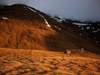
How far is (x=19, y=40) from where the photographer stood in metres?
11.3

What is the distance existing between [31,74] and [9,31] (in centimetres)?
1207

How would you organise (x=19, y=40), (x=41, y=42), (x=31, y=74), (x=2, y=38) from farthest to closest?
(x=41, y=42), (x=19, y=40), (x=2, y=38), (x=31, y=74)

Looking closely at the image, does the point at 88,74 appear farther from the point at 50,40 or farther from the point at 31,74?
the point at 50,40

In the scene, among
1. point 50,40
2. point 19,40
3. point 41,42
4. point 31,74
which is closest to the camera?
point 31,74

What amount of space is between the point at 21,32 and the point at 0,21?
490cm

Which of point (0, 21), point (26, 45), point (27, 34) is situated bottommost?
point (26, 45)

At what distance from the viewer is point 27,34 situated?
506 inches

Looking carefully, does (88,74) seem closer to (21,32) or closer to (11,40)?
(11,40)

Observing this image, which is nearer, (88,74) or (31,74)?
(31,74)

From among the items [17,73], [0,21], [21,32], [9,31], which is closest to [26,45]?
[21,32]

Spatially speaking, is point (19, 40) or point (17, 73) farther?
point (19, 40)

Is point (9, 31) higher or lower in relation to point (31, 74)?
higher

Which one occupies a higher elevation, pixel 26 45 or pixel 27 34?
pixel 27 34

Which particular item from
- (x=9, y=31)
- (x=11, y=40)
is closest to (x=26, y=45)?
(x=11, y=40)
